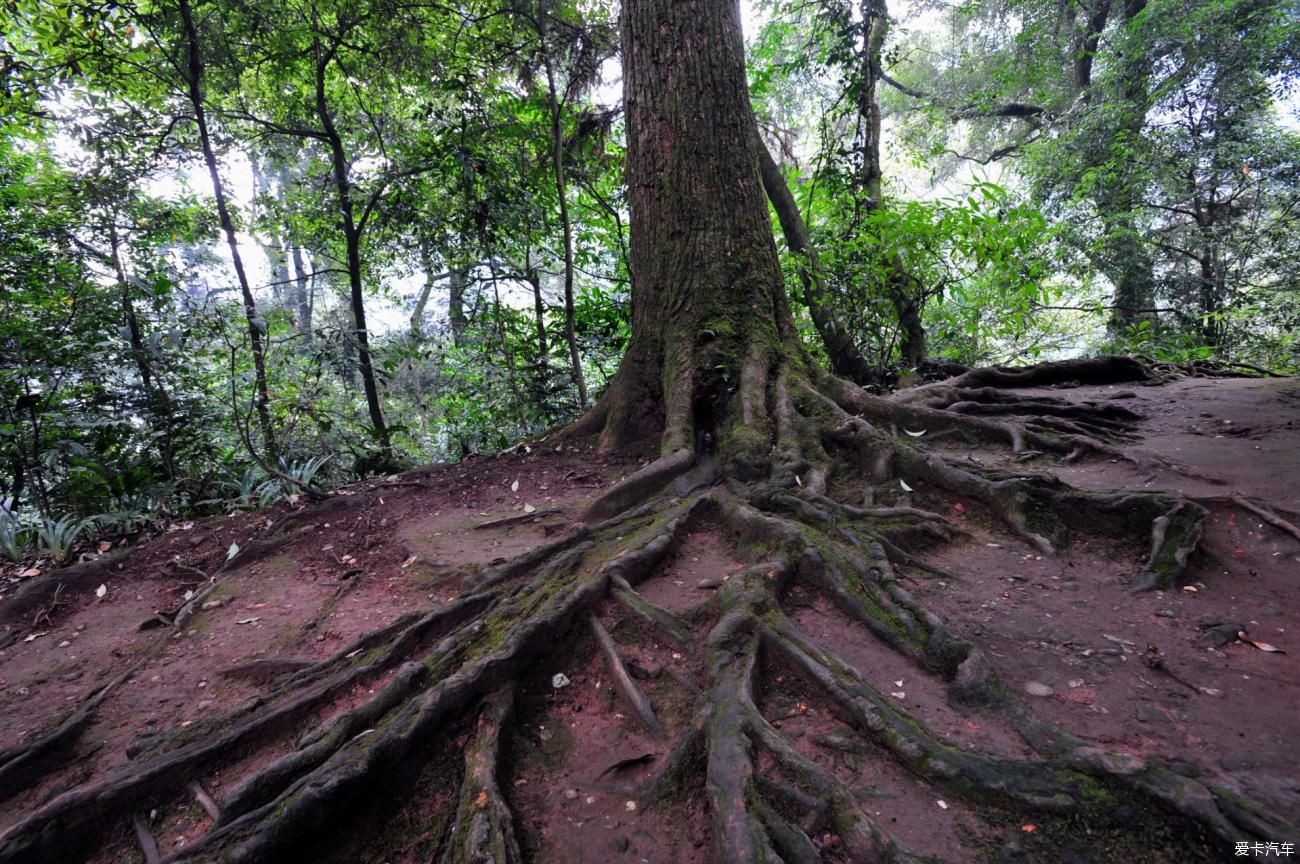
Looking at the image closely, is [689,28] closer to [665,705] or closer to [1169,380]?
[665,705]

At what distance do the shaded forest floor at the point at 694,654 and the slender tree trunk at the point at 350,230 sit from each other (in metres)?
2.73

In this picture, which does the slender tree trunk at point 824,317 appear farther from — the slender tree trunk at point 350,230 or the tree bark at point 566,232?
the slender tree trunk at point 350,230

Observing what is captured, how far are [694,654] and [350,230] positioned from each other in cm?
719

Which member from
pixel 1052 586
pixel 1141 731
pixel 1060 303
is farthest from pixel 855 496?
pixel 1060 303

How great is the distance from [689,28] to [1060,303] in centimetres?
1416

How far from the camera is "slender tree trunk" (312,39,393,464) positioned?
6531 mm

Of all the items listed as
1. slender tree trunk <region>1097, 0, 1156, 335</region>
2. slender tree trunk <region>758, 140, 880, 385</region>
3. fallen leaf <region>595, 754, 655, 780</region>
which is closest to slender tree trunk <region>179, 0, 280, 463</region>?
fallen leaf <region>595, 754, 655, 780</region>

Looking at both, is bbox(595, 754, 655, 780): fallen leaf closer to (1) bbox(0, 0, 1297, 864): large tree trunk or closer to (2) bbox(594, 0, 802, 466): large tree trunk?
(1) bbox(0, 0, 1297, 864): large tree trunk

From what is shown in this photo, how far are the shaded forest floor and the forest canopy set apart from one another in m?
1.24

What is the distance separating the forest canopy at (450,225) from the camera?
17.9ft

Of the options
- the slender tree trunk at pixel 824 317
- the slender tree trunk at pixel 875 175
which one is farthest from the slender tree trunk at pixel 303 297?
the slender tree trunk at pixel 875 175

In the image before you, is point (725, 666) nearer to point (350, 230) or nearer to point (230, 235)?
point (230, 235)

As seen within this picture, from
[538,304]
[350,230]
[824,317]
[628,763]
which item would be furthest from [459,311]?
[628,763]

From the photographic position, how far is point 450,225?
23.5 ft
